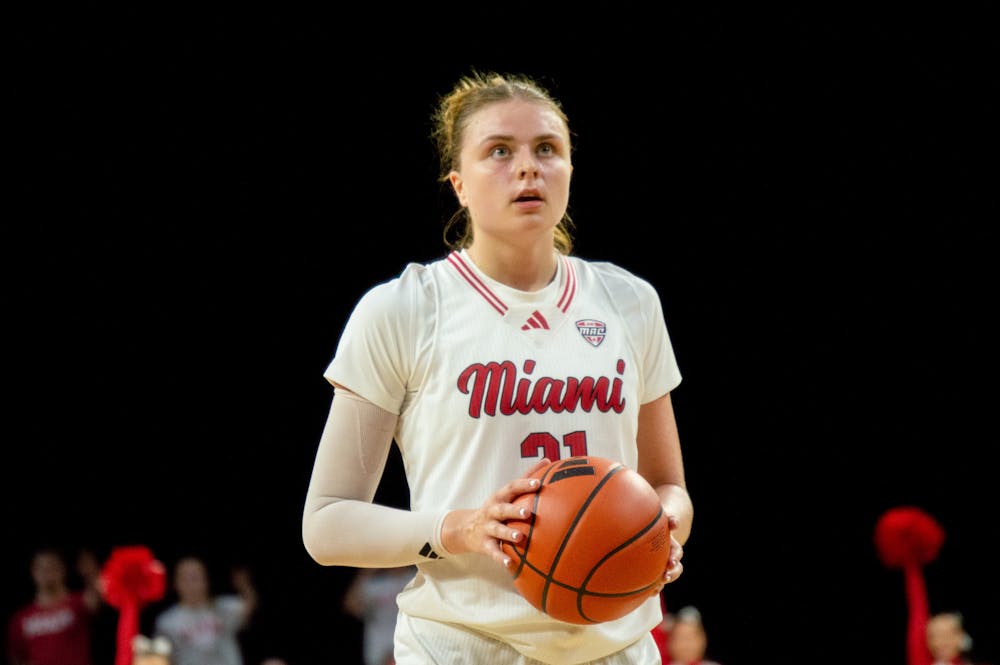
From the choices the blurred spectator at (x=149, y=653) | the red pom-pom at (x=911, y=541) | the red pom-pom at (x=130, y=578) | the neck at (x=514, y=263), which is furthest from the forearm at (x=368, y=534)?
the red pom-pom at (x=911, y=541)

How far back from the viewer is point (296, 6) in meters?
6.25

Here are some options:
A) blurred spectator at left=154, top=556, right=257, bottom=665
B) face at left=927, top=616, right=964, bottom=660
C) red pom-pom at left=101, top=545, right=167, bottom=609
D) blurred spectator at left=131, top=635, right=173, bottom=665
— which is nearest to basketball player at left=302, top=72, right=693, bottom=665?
red pom-pom at left=101, top=545, right=167, bottom=609

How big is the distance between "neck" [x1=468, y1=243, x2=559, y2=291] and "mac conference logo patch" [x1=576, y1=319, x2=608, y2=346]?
90mm

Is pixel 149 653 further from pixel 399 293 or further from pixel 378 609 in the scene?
pixel 399 293

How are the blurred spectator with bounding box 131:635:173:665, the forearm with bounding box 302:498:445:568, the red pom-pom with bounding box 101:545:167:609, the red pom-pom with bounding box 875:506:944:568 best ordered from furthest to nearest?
the blurred spectator with bounding box 131:635:173:665, the red pom-pom with bounding box 875:506:944:568, the red pom-pom with bounding box 101:545:167:609, the forearm with bounding box 302:498:445:568

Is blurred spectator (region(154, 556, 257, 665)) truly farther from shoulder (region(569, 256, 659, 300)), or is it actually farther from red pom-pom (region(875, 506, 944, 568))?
shoulder (region(569, 256, 659, 300))

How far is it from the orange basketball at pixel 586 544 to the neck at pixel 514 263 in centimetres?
35

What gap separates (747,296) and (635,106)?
3.79ft

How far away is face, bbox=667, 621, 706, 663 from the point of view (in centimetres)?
505

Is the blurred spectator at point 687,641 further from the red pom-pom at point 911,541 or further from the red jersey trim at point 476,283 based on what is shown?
the red jersey trim at point 476,283

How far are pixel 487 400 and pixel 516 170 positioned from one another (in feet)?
1.03

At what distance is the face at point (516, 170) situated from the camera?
1.59 metres

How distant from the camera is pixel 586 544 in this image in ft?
4.40

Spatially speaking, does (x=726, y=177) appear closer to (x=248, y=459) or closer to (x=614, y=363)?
(x=248, y=459)
